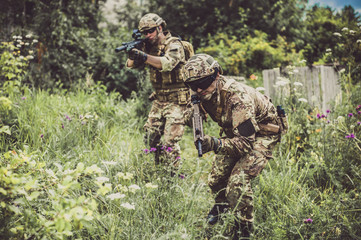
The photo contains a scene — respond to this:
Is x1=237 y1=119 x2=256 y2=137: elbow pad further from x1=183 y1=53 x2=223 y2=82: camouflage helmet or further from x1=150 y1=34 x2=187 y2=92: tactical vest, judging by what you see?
x1=150 y1=34 x2=187 y2=92: tactical vest

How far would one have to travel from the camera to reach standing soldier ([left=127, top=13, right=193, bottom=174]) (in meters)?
3.35

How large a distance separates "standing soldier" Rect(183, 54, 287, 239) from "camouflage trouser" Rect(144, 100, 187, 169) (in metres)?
0.67

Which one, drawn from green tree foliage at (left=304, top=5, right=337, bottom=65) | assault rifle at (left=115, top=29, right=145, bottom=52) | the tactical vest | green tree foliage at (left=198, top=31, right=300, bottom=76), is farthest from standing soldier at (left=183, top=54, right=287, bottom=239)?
green tree foliage at (left=304, top=5, right=337, bottom=65)

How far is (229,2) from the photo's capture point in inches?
369

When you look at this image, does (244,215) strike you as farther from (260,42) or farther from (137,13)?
(137,13)

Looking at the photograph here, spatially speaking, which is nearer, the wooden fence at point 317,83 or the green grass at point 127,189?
the green grass at point 127,189

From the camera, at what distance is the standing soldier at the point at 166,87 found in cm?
335

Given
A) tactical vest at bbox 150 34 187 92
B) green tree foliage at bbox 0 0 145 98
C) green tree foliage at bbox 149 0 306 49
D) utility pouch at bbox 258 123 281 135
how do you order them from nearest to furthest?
utility pouch at bbox 258 123 281 135
tactical vest at bbox 150 34 187 92
green tree foliage at bbox 0 0 145 98
green tree foliage at bbox 149 0 306 49

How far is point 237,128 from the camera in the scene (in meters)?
2.45

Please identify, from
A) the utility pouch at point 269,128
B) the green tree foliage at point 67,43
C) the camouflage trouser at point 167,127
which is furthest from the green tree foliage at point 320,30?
the utility pouch at point 269,128

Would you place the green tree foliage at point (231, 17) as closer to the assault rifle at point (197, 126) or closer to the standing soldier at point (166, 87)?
the standing soldier at point (166, 87)

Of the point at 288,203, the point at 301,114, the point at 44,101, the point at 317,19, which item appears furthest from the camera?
the point at 317,19

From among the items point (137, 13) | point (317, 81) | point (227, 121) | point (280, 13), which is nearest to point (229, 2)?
point (280, 13)

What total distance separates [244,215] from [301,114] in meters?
2.19
